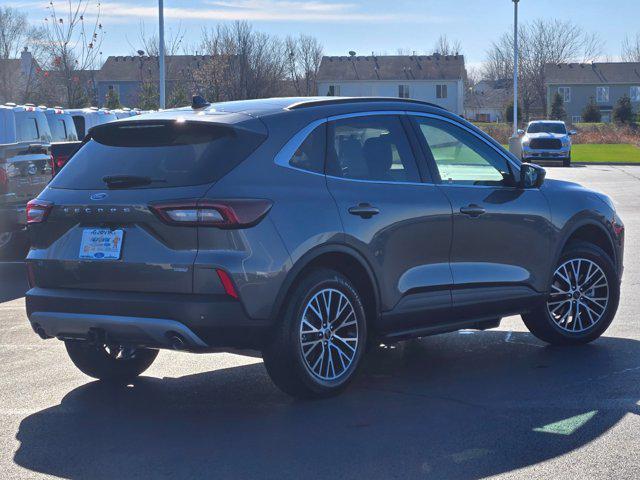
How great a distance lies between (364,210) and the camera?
6.64m

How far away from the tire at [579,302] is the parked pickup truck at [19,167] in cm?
859

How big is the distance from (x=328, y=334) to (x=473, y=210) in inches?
59.6

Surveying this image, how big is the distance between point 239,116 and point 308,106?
0.53 m

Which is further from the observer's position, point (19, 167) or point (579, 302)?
point (19, 167)

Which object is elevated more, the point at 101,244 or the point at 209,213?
the point at 209,213

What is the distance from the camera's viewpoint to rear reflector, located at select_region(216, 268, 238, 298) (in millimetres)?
5914

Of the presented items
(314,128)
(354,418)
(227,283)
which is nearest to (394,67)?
(314,128)

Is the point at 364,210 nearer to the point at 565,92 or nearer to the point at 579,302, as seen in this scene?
the point at 579,302

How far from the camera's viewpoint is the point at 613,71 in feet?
371

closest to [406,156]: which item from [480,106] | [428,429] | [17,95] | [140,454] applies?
[428,429]

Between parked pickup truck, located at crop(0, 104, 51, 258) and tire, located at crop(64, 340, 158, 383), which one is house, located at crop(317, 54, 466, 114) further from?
tire, located at crop(64, 340, 158, 383)

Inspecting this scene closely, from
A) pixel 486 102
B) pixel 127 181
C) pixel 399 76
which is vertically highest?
pixel 399 76

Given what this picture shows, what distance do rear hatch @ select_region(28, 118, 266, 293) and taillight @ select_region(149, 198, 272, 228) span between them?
0.03 meters

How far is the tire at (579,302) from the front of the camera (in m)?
8.16
